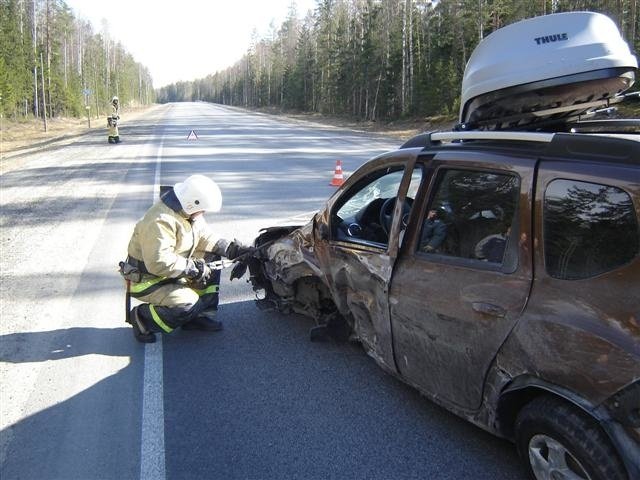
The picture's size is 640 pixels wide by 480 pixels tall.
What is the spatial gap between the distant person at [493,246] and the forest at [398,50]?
33528 millimetres

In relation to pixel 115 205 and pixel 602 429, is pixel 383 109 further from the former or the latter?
pixel 602 429

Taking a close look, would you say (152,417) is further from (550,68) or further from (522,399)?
(550,68)

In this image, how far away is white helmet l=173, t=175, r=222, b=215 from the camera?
15.1 ft

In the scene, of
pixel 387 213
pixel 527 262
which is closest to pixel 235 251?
pixel 387 213

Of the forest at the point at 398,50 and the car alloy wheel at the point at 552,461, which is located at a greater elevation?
the forest at the point at 398,50

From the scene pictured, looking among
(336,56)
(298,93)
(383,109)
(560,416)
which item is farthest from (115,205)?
(298,93)

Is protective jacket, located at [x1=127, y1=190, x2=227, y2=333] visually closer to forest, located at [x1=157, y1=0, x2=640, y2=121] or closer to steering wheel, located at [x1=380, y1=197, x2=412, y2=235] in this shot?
steering wheel, located at [x1=380, y1=197, x2=412, y2=235]

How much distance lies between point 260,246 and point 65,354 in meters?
1.86

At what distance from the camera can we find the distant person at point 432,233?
11.0 feet

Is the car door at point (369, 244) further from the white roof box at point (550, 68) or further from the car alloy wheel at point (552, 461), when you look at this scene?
the car alloy wheel at point (552, 461)

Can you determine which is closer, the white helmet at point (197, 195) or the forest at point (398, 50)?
the white helmet at point (197, 195)

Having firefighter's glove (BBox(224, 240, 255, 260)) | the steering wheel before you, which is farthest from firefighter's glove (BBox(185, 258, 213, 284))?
the steering wheel

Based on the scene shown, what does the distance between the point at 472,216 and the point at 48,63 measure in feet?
222

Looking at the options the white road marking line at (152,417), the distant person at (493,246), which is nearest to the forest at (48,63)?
the white road marking line at (152,417)
